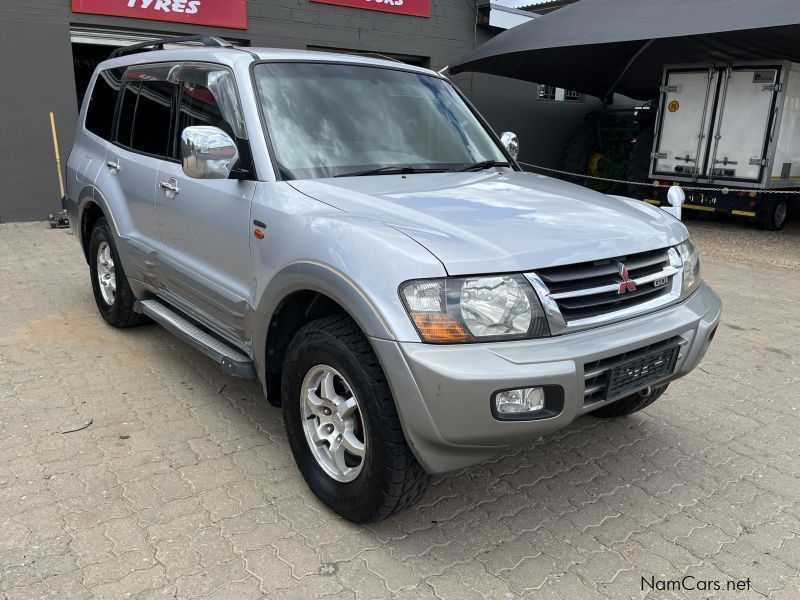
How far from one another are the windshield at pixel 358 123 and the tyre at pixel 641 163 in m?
9.31

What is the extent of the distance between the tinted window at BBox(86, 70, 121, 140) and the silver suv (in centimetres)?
63

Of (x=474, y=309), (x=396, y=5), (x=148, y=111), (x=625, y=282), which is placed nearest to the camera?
(x=474, y=309)

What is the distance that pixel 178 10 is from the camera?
9.98 m

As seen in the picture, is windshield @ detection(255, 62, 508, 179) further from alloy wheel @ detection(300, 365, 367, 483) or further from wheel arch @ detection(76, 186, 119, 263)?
wheel arch @ detection(76, 186, 119, 263)

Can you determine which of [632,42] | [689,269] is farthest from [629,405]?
[632,42]

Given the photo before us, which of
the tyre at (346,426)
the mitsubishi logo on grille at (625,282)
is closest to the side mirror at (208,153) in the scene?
the tyre at (346,426)

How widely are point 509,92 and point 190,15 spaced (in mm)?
7322

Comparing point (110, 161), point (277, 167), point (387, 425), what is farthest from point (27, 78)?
point (387, 425)

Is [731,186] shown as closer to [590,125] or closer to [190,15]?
→ [590,125]

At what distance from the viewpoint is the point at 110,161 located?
179 inches

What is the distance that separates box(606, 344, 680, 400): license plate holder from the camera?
98.5 inches

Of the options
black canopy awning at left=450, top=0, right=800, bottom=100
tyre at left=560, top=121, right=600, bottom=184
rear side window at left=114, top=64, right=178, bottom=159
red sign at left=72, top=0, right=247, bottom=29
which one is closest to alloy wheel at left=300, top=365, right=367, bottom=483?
rear side window at left=114, top=64, right=178, bottom=159

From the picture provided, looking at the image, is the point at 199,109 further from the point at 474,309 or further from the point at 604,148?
the point at 604,148

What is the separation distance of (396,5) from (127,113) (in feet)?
29.9
